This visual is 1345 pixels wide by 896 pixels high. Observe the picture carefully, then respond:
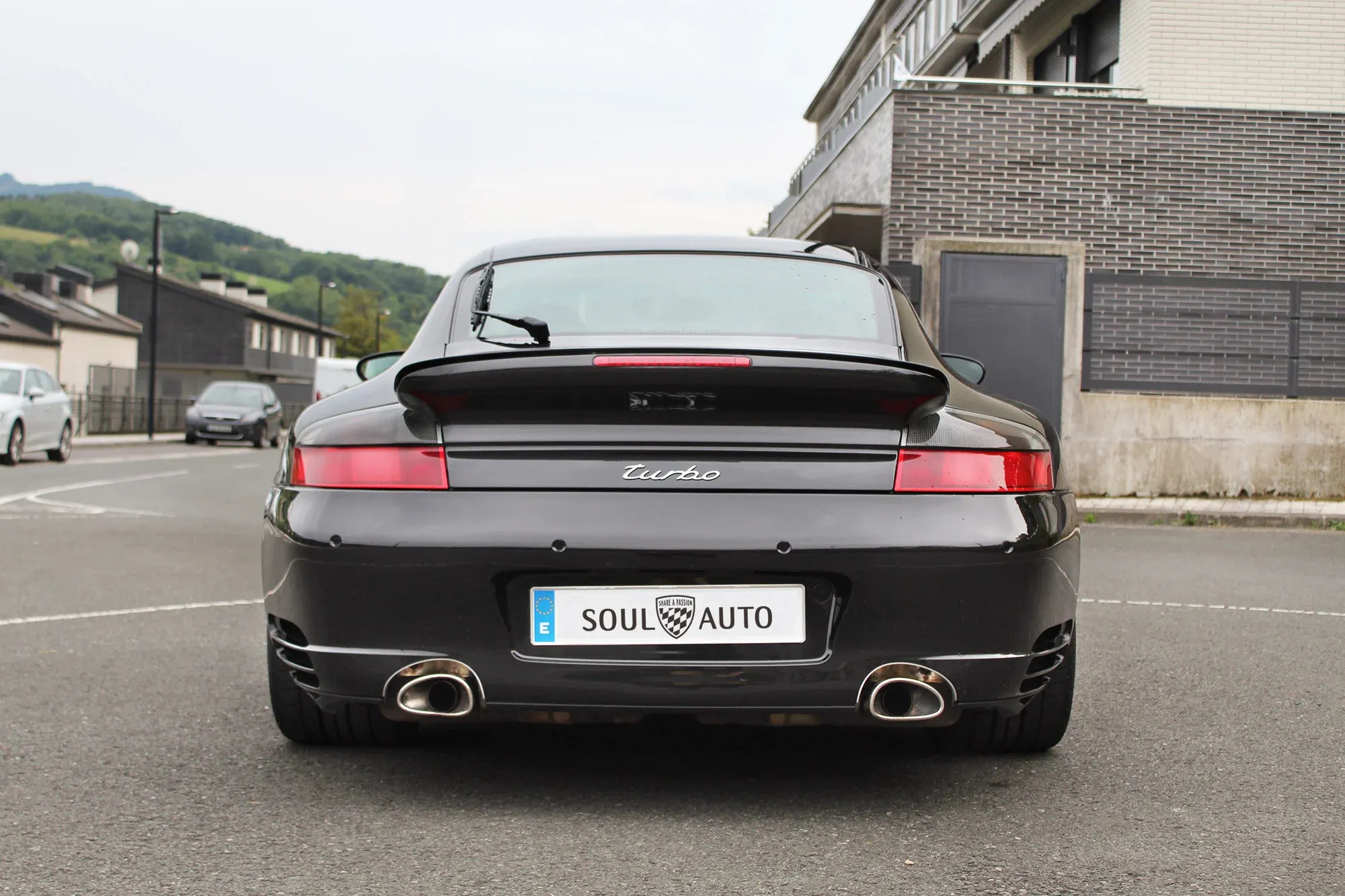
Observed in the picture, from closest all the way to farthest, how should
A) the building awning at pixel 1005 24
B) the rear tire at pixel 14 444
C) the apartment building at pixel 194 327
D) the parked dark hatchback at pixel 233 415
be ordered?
the building awning at pixel 1005 24 < the rear tire at pixel 14 444 < the parked dark hatchback at pixel 233 415 < the apartment building at pixel 194 327

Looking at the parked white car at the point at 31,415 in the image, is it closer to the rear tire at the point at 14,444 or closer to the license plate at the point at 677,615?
the rear tire at the point at 14,444

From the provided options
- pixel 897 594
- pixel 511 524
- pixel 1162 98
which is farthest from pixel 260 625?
pixel 1162 98

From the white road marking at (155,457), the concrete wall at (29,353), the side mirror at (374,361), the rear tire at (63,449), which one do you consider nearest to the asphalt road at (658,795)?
the side mirror at (374,361)

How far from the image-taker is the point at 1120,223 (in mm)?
16578

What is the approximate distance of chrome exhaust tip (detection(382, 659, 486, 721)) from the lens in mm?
3389

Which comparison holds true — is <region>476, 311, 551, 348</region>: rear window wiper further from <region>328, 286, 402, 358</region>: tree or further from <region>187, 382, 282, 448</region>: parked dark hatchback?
<region>328, 286, 402, 358</region>: tree

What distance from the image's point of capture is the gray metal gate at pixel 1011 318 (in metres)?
16.3

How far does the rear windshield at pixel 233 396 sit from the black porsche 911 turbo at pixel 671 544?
121 feet

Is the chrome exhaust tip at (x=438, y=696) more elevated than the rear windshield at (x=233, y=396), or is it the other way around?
the rear windshield at (x=233, y=396)

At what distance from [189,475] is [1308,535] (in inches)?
596

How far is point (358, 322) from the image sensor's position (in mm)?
109000

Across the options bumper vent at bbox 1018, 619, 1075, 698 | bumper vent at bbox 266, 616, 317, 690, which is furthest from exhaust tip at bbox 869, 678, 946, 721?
bumper vent at bbox 266, 616, 317, 690

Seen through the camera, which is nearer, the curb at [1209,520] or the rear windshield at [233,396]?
the curb at [1209,520]

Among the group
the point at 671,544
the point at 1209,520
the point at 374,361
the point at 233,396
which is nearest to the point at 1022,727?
the point at 671,544
